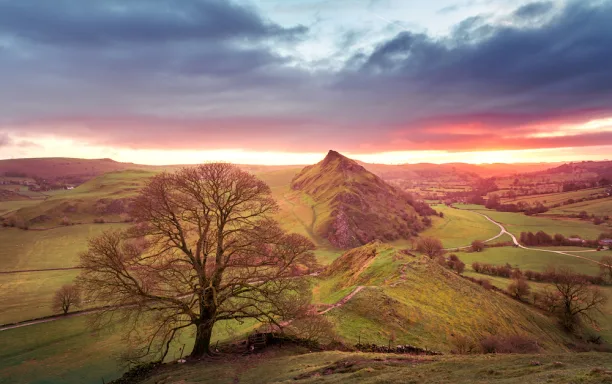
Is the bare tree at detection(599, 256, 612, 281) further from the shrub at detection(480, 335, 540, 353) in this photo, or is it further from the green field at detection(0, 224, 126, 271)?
the green field at detection(0, 224, 126, 271)

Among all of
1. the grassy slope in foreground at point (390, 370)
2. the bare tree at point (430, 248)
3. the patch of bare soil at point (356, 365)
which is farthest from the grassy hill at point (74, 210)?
the patch of bare soil at point (356, 365)

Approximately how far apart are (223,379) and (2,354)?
48.5 metres

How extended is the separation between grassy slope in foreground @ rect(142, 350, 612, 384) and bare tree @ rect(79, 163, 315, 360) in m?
3.99

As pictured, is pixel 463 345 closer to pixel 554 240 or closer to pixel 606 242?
pixel 554 240

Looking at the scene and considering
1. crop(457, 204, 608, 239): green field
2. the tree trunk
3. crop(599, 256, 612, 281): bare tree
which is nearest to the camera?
the tree trunk

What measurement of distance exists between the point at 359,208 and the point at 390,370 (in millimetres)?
135273

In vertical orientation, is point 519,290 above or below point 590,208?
below

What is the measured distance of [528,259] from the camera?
109375 mm

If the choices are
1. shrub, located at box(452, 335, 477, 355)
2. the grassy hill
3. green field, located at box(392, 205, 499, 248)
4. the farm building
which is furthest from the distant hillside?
the grassy hill

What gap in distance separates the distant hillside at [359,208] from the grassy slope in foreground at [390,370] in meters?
105

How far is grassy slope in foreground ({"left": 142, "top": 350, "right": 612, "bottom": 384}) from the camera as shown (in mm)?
15945

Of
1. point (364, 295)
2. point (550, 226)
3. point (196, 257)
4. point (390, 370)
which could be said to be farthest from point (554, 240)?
point (196, 257)

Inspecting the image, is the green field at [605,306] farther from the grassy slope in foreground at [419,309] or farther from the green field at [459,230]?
the green field at [459,230]

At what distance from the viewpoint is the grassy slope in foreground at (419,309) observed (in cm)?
3697
